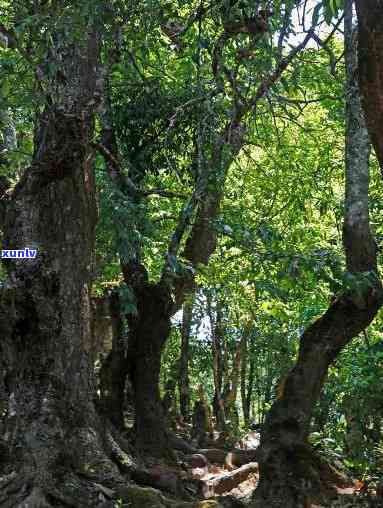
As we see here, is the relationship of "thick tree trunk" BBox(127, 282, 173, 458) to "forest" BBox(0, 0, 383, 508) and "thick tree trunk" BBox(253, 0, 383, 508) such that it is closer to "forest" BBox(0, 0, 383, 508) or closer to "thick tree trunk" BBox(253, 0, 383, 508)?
"forest" BBox(0, 0, 383, 508)

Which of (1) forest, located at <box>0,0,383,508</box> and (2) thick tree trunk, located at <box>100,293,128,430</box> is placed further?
(2) thick tree trunk, located at <box>100,293,128,430</box>

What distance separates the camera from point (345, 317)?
27.8 ft

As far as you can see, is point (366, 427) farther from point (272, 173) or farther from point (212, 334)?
point (212, 334)

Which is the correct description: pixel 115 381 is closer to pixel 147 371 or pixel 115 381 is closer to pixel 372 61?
pixel 147 371

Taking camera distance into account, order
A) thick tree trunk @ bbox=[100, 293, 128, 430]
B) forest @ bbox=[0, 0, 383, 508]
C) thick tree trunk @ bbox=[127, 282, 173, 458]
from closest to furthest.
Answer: forest @ bbox=[0, 0, 383, 508] → thick tree trunk @ bbox=[127, 282, 173, 458] → thick tree trunk @ bbox=[100, 293, 128, 430]

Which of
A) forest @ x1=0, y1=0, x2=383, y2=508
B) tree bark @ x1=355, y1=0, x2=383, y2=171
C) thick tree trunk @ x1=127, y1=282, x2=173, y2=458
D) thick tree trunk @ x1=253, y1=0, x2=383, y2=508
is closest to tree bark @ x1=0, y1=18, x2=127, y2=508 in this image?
forest @ x1=0, y1=0, x2=383, y2=508

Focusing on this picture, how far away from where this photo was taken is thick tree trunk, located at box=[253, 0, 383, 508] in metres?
8.07

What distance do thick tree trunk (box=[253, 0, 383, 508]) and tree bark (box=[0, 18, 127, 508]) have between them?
7.88ft

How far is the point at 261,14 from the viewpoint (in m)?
6.43

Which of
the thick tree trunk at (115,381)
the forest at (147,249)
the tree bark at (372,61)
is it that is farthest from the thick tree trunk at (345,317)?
the tree bark at (372,61)

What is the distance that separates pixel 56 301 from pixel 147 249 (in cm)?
461

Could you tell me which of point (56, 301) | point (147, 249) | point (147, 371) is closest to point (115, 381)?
point (147, 371)

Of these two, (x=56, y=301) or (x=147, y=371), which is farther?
(x=147, y=371)

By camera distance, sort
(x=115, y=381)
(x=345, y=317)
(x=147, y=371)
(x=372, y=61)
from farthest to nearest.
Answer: (x=115, y=381) → (x=147, y=371) → (x=345, y=317) → (x=372, y=61)
